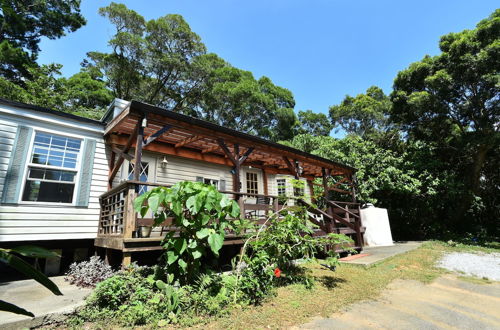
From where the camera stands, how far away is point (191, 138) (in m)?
6.59

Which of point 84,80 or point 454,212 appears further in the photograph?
point 84,80

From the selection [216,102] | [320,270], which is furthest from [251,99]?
[320,270]

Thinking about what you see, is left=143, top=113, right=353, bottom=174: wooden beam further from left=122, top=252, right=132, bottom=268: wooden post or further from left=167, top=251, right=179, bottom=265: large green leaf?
left=167, top=251, right=179, bottom=265: large green leaf

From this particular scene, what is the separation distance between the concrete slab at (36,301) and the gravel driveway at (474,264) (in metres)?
7.28

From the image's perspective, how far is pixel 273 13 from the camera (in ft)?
35.0

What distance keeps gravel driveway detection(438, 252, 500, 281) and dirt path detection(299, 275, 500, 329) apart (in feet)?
2.99

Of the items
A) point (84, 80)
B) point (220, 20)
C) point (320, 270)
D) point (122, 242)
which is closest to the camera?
point (122, 242)

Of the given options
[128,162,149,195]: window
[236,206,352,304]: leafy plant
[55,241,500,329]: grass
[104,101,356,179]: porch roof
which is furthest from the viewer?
[128,162,149,195]: window

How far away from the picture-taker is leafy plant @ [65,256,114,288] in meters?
4.40

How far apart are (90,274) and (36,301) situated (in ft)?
3.39

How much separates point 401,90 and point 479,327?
40.1 ft

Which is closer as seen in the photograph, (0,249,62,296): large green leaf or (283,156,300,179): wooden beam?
Answer: (0,249,62,296): large green leaf

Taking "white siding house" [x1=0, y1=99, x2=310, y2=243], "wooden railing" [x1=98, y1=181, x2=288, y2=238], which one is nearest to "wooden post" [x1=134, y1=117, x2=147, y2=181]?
"wooden railing" [x1=98, y1=181, x2=288, y2=238]

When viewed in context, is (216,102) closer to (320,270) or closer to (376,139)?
(376,139)
